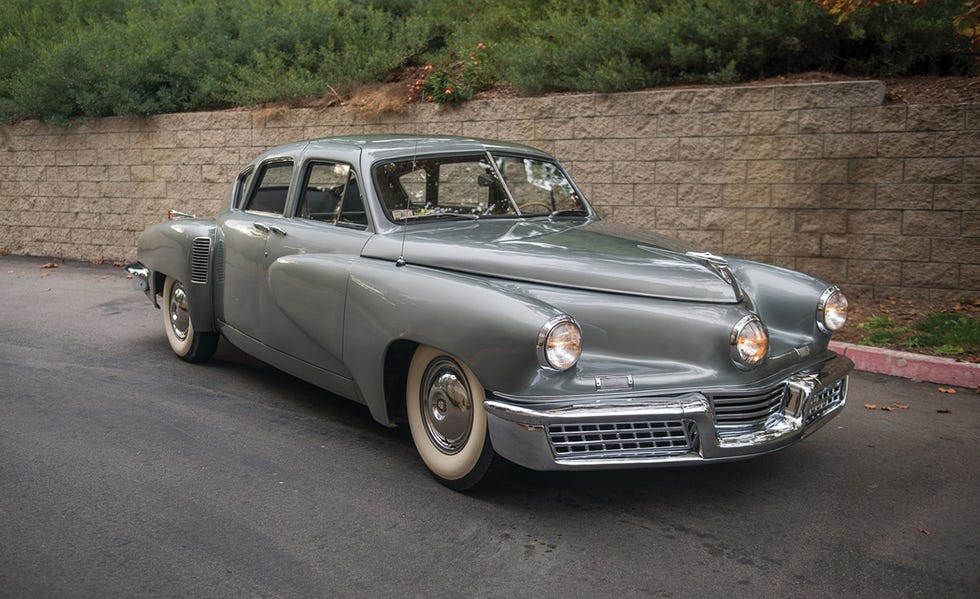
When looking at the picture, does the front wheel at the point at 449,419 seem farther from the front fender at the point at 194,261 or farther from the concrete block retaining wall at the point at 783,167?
the concrete block retaining wall at the point at 783,167

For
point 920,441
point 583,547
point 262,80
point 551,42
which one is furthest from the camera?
point 262,80

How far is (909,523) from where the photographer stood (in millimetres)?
3814

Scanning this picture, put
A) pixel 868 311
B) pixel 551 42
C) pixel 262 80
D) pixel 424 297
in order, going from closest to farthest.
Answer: pixel 424 297
pixel 868 311
pixel 551 42
pixel 262 80

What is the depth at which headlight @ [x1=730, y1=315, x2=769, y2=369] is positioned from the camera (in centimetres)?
388

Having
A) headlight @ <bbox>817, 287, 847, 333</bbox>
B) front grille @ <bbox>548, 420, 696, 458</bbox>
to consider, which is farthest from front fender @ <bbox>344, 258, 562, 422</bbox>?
headlight @ <bbox>817, 287, 847, 333</bbox>

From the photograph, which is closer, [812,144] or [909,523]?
[909,523]

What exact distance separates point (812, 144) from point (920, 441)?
4.44 metres

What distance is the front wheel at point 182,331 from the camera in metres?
6.57

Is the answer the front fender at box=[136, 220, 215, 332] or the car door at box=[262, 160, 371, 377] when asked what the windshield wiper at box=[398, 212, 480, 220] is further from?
the front fender at box=[136, 220, 215, 332]

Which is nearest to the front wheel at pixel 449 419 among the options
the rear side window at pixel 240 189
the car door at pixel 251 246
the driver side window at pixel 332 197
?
the driver side window at pixel 332 197

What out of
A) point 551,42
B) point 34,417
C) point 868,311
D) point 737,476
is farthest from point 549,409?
point 551,42

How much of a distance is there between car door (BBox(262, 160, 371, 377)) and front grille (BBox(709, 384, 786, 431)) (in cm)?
195

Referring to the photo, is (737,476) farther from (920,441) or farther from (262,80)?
(262,80)

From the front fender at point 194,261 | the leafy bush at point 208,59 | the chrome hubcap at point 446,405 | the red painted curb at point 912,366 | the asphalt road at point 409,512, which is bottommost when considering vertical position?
the asphalt road at point 409,512
